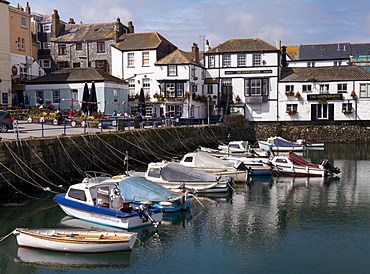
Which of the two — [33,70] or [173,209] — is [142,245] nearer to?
[173,209]

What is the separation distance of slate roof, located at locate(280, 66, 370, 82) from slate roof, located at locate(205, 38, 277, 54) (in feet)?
15.8

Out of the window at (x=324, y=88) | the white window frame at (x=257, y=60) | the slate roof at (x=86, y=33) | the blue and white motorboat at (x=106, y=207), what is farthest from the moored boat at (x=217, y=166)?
the slate roof at (x=86, y=33)

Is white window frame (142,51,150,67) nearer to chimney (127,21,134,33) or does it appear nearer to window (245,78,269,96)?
chimney (127,21,134,33)

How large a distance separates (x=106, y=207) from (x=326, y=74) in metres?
48.5

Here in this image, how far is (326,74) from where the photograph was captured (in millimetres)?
61156

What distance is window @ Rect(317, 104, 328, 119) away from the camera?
2391 inches

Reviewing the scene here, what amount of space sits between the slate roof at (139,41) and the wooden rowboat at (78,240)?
4526cm

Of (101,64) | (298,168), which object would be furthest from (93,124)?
(101,64)

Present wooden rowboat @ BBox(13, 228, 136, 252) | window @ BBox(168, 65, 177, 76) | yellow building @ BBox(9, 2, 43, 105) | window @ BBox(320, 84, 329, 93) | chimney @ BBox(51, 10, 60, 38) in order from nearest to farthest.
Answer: wooden rowboat @ BBox(13, 228, 136, 252) < yellow building @ BBox(9, 2, 43, 105) < window @ BBox(168, 65, 177, 76) < window @ BBox(320, 84, 329, 93) < chimney @ BBox(51, 10, 60, 38)

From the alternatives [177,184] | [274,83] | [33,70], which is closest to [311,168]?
[177,184]

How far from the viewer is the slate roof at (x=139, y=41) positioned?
60622 mm

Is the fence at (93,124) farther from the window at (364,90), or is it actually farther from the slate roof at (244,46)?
the window at (364,90)

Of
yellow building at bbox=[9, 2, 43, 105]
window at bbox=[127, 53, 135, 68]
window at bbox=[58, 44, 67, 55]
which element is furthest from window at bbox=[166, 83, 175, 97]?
yellow building at bbox=[9, 2, 43, 105]

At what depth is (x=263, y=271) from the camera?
15.7 metres
